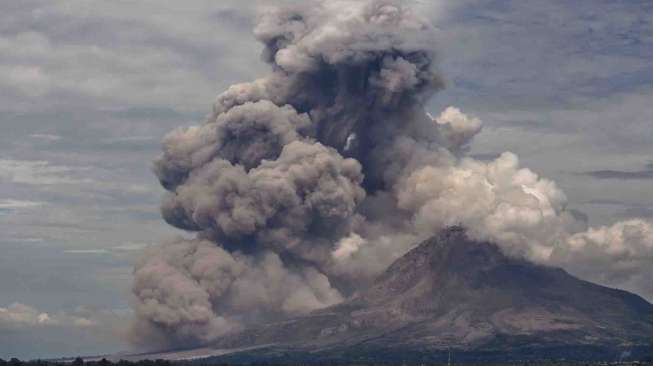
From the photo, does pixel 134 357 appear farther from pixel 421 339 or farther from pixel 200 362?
pixel 421 339

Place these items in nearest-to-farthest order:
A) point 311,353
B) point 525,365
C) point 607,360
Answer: point 525,365, point 607,360, point 311,353

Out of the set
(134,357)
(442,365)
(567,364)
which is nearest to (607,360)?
(567,364)

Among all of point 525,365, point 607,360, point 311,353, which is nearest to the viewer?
point 525,365

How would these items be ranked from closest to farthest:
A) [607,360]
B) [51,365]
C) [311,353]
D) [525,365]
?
[51,365] → [525,365] → [607,360] → [311,353]

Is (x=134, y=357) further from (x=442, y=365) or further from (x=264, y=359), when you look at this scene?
(x=442, y=365)

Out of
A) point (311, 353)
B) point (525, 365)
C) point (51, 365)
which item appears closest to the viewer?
point (51, 365)

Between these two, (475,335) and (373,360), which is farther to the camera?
(475,335)

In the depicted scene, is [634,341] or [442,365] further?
[634,341]

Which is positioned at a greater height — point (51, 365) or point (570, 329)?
point (570, 329)

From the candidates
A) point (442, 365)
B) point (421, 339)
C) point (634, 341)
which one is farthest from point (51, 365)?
point (634, 341)
